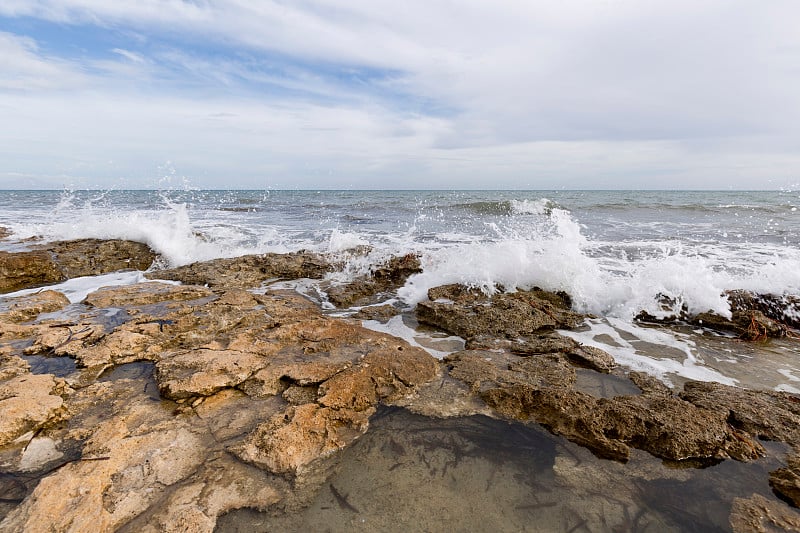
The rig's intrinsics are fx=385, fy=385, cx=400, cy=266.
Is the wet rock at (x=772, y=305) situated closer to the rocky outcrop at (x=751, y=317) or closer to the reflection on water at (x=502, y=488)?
the rocky outcrop at (x=751, y=317)

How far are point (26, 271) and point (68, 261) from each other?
68cm

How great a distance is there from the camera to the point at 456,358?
3.31m

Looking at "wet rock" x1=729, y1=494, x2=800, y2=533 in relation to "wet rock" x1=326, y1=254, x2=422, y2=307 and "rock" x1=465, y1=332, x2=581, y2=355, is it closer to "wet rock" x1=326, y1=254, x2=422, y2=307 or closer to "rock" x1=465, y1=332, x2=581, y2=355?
"rock" x1=465, y1=332, x2=581, y2=355

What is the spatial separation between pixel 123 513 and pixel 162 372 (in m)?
1.24

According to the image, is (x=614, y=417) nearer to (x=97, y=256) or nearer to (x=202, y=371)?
(x=202, y=371)

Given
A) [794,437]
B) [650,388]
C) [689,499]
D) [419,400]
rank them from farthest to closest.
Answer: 1. [650,388]
2. [419,400]
3. [794,437]
4. [689,499]

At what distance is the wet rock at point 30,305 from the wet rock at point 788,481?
6.04 metres

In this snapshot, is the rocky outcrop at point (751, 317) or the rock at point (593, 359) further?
the rocky outcrop at point (751, 317)

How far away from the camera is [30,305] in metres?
4.12

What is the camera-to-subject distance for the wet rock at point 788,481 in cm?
190

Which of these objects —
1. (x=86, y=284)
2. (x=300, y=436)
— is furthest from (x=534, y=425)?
(x=86, y=284)

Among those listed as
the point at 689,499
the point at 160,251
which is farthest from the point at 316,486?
the point at 160,251

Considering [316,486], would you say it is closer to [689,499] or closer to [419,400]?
[419,400]

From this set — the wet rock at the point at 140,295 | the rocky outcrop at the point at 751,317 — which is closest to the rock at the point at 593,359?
the rocky outcrop at the point at 751,317
